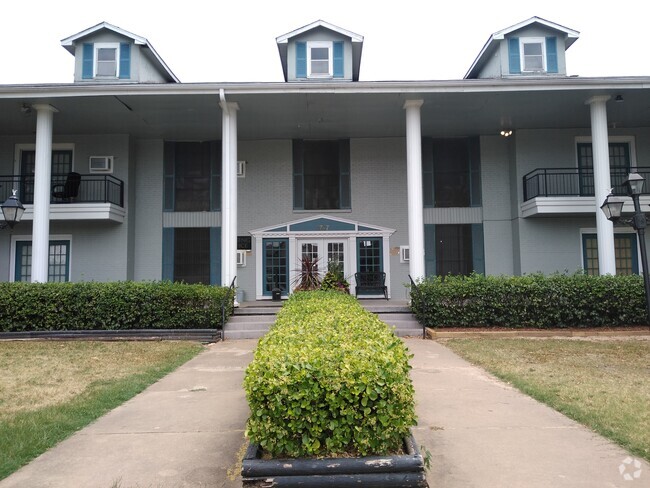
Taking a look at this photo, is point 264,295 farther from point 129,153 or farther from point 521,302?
point 521,302

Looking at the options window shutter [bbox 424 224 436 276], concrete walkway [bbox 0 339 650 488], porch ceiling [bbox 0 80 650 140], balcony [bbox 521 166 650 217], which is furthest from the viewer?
window shutter [bbox 424 224 436 276]

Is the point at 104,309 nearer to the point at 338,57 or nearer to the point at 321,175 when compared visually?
the point at 321,175

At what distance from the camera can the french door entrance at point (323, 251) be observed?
1628cm

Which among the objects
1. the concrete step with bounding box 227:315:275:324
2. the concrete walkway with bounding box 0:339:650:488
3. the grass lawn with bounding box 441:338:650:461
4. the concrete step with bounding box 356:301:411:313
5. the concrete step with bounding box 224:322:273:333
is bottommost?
the concrete walkway with bounding box 0:339:650:488

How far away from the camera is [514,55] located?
15.9 metres

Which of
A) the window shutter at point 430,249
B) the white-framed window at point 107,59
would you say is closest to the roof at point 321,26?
the white-framed window at point 107,59

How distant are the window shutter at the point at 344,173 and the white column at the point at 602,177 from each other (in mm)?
7122

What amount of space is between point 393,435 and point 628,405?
3548 mm

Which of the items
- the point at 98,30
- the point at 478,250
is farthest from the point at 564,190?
the point at 98,30

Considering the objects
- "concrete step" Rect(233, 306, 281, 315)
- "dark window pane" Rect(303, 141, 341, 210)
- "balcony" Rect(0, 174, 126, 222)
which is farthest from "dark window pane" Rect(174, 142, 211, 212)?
"concrete step" Rect(233, 306, 281, 315)

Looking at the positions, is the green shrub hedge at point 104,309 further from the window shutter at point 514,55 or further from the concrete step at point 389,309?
the window shutter at point 514,55

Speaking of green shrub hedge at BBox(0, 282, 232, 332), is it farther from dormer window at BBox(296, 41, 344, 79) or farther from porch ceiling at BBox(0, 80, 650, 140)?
dormer window at BBox(296, 41, 344, 79)

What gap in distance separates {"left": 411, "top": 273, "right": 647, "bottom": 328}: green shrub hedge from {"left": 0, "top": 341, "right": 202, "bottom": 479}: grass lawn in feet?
18.8

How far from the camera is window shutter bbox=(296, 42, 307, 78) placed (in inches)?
612
